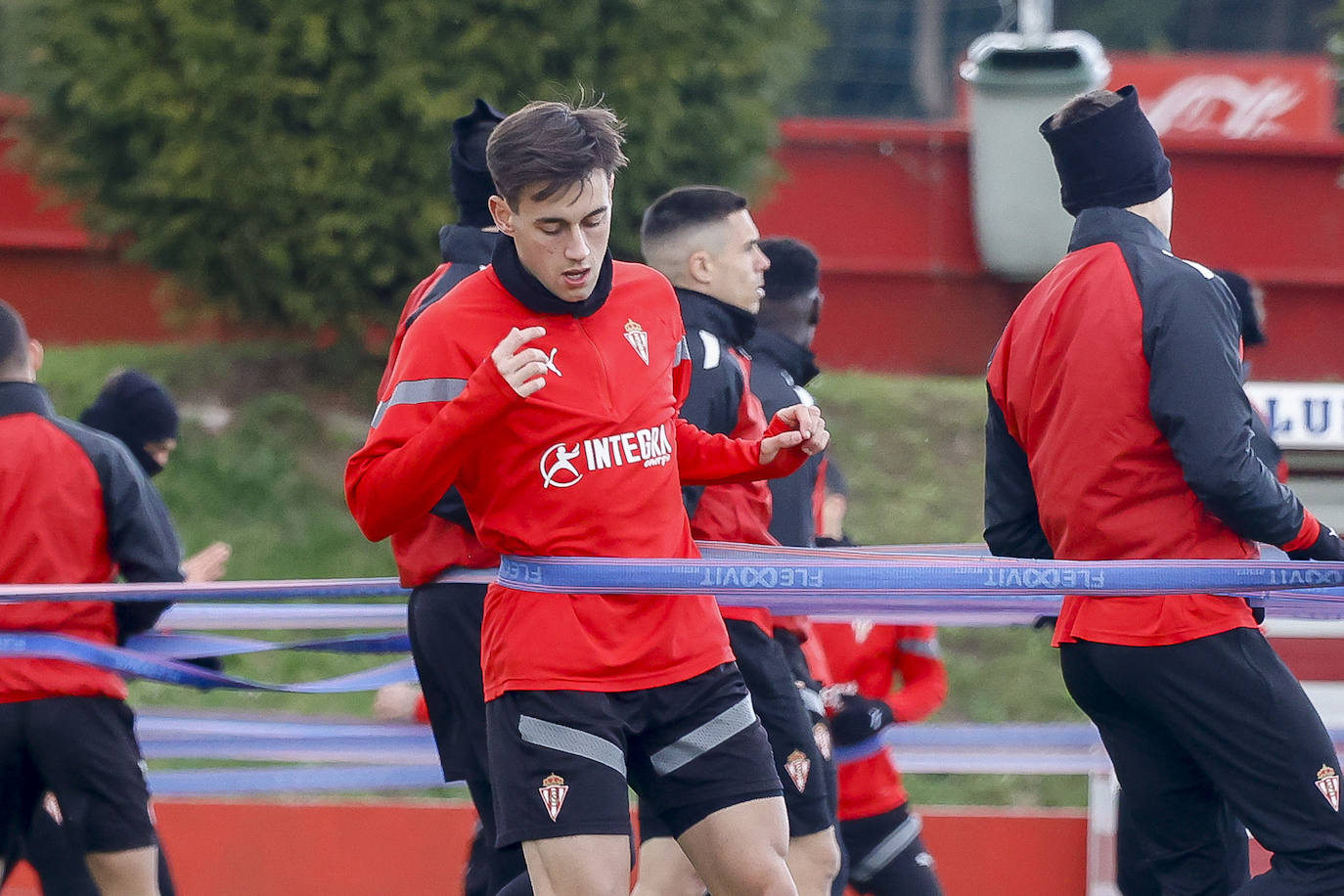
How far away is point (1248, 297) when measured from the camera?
19.6 feet

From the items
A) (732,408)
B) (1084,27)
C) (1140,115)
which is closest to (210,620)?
(732,408)

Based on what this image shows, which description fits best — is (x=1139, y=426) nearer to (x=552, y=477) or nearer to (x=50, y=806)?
(x=552, y=477)

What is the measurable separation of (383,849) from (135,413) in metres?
2.07

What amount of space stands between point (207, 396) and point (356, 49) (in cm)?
249

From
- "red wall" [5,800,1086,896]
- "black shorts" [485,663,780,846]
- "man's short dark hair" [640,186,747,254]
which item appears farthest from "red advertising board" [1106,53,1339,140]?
"black shorts" [485,663,780,846]

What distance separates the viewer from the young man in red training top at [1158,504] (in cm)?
401

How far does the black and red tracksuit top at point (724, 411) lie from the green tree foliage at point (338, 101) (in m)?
4.99

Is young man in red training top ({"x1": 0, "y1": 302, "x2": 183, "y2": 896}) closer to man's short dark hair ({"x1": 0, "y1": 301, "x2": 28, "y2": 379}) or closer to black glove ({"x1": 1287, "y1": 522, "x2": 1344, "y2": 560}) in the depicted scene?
man's short dark hair ({"x1": 0, "y1": 301, "x2": 28, "y2": 379})

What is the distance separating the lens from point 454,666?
4.67 meters

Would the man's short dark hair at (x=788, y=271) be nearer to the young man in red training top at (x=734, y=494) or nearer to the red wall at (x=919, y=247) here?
the young man in red training top at (x=734, y=494)

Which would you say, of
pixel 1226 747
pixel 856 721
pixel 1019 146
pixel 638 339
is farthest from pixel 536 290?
pixel 1019 146

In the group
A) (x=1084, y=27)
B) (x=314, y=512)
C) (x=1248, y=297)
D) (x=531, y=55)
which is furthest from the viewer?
(x=1084, y=27)

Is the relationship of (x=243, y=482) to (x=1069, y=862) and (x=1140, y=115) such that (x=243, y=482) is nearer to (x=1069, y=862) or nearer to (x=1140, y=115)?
(x=1069, y=862)

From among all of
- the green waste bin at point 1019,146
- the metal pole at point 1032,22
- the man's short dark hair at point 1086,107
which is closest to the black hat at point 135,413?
the man's short dark hair at point 1086,107
